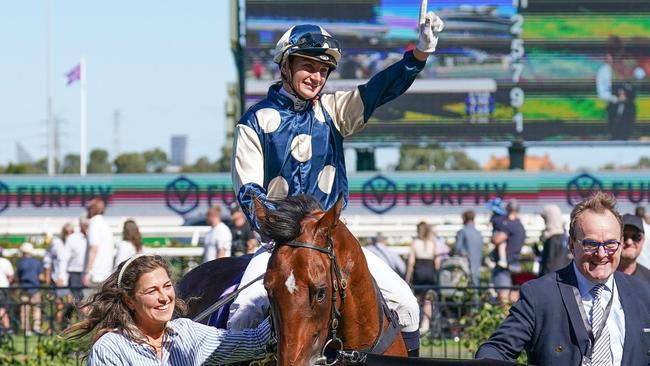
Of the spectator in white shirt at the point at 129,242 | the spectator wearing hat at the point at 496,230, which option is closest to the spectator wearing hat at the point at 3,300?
the spectator in white shirt at the point at 129,242

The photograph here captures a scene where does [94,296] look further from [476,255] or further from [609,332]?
[476,255]

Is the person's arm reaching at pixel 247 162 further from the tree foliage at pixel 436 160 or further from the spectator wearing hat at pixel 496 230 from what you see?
the tree foliage at pixel 436 160

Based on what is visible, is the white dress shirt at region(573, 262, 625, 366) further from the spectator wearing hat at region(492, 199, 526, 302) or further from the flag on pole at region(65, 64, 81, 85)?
the flag on pole at region(65, 64, 81, 85)

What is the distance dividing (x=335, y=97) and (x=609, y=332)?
1911 mm

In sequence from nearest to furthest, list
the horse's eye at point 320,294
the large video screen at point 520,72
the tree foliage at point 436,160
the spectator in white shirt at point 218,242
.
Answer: the horse's eye at point 320,294
the spectator in white shirt at point 218,242
the large video screen at point 520,72
the tree foliage at point 436,160

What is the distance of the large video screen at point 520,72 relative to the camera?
22.7m

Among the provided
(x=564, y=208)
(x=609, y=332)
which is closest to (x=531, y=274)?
(x=564, y=208)

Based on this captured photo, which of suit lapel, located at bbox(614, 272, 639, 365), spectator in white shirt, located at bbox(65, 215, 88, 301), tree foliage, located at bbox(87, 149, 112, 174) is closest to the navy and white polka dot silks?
suit lapel, located at bbox(614, 272, 639, 365)

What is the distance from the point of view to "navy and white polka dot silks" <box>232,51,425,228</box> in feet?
19.2

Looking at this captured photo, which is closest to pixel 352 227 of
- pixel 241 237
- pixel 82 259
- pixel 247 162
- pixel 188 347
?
pixel 82 259

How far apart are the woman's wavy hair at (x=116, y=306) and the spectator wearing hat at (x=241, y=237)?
8042mm

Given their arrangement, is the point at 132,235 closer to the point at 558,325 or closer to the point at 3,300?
the point at 3,300

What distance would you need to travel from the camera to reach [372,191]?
22719mm

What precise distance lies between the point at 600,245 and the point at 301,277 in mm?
1156
